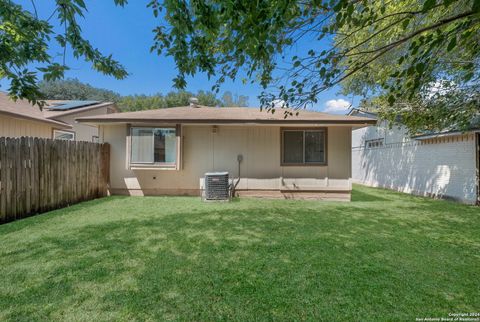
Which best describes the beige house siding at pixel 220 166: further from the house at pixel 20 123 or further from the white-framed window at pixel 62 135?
the white-framed window at pixel 62 135

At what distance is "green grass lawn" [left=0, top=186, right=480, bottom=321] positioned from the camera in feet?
6.81

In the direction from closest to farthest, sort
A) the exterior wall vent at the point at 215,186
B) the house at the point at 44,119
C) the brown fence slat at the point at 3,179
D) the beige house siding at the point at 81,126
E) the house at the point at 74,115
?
the brown fence slat at the point at 3,179, the exterior wall vent at the point at 215,186, the house at the point at 44,119, the house at the point at 74,115, the beige house siding at the point at 81,126

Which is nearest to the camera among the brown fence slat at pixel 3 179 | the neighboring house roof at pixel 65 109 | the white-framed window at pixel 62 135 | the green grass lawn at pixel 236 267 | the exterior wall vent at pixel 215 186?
the green grass lawn at pixel 236 267

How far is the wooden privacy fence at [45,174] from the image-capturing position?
182 inches

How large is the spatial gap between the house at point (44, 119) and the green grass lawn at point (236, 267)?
13.9 ft

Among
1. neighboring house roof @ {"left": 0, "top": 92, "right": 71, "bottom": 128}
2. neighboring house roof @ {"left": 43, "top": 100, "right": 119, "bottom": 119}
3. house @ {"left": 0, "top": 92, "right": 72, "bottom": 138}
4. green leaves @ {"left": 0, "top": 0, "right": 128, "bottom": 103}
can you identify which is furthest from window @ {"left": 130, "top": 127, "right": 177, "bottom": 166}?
neighboring house roof @ {"left": 43, "top": 100, "right": 119, "bottom": 119}

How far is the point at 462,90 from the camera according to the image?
514 centimetres

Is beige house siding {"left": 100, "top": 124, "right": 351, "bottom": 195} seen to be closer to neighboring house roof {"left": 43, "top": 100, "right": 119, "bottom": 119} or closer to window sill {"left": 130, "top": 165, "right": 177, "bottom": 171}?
window sill {"left": 130, "top": 165, "right": 177, "bottom": 171}

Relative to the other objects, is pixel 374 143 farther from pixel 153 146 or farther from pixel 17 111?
pixel 17 111

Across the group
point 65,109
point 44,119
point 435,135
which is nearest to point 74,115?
point 65,109

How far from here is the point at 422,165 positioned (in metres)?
8.98

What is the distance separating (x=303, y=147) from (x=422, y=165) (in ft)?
17.2

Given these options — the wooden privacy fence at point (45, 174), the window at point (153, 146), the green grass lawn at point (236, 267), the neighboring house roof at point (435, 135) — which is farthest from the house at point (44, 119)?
the neighboring house roof at point (435, 135)

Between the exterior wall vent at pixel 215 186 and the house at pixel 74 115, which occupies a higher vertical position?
the house at pixel 74 115
